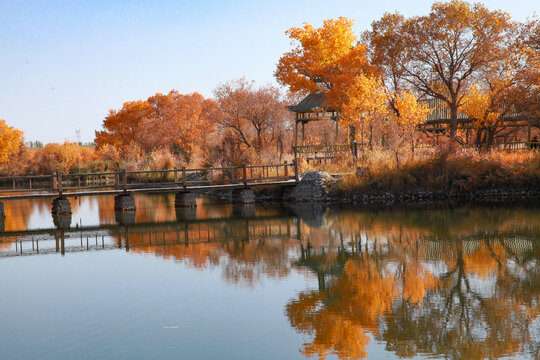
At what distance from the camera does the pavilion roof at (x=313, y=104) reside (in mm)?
36656

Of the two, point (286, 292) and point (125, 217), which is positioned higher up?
point (125, 217)

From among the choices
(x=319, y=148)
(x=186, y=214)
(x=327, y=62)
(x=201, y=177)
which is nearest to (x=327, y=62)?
(x=327, y=62)

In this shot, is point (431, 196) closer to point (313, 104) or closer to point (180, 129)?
point (313, 104)

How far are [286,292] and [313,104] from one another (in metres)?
27.8

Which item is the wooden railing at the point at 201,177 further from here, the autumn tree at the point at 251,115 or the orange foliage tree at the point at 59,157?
the orange foliage tree at the point at 59,157

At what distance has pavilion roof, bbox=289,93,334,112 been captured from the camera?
3666 centimetres

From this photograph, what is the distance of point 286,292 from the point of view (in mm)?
10367

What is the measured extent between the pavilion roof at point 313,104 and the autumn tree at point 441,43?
503 cm

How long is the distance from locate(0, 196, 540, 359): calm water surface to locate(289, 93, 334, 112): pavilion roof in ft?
60.0

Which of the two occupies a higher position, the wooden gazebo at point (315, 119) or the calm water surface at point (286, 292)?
the wooden gazebo at point (315, 119)

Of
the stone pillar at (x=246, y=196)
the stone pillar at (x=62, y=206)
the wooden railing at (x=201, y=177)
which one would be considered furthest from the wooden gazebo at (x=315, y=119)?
the stone pillar at (x=62, y=206)

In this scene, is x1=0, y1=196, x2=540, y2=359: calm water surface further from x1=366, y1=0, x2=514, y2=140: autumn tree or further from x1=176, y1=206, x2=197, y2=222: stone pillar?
x1=366, y1=0, x2=514, y2=140: autumn tree

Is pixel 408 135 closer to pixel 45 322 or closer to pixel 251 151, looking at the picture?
pixel 251 151

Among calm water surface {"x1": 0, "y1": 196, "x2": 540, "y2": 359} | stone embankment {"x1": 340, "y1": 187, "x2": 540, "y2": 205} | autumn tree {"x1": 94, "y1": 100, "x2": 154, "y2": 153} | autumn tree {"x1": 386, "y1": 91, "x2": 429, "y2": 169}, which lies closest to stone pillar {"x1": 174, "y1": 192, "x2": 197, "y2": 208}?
calm water surface {"x1": 0, "y1": 196, "x2": 540, "y2": 359}
